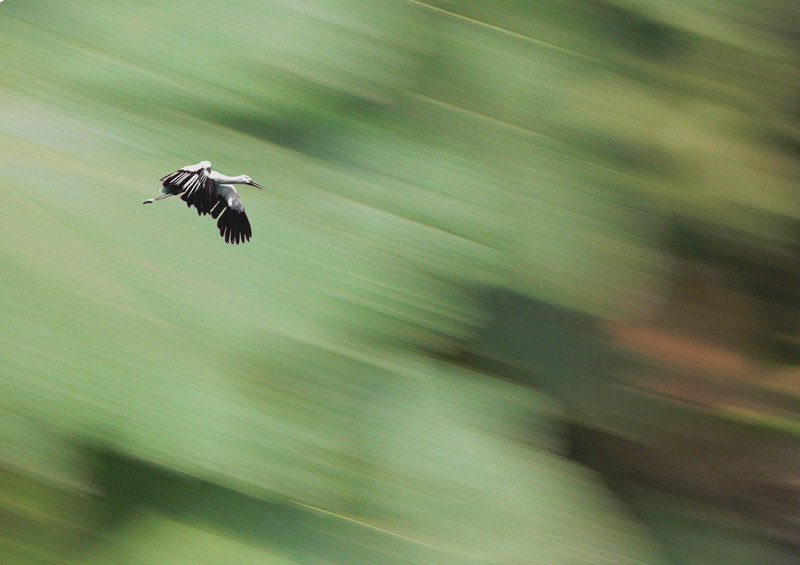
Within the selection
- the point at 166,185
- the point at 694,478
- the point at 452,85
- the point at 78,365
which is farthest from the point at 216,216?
the point at 694,478

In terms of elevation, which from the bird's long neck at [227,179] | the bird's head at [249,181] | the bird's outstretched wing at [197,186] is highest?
the bird's head at [249,181]

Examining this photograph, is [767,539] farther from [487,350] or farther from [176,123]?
[176,123]

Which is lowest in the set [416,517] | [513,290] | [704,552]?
[416,517]

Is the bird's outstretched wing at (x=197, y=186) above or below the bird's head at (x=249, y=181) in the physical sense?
below

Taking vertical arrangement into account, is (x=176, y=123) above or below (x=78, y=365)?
above

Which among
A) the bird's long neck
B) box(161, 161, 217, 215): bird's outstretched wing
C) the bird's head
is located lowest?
box(161, 161, 217, 215): bird's outstretched wing

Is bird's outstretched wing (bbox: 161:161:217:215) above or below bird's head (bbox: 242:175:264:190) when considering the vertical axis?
below
